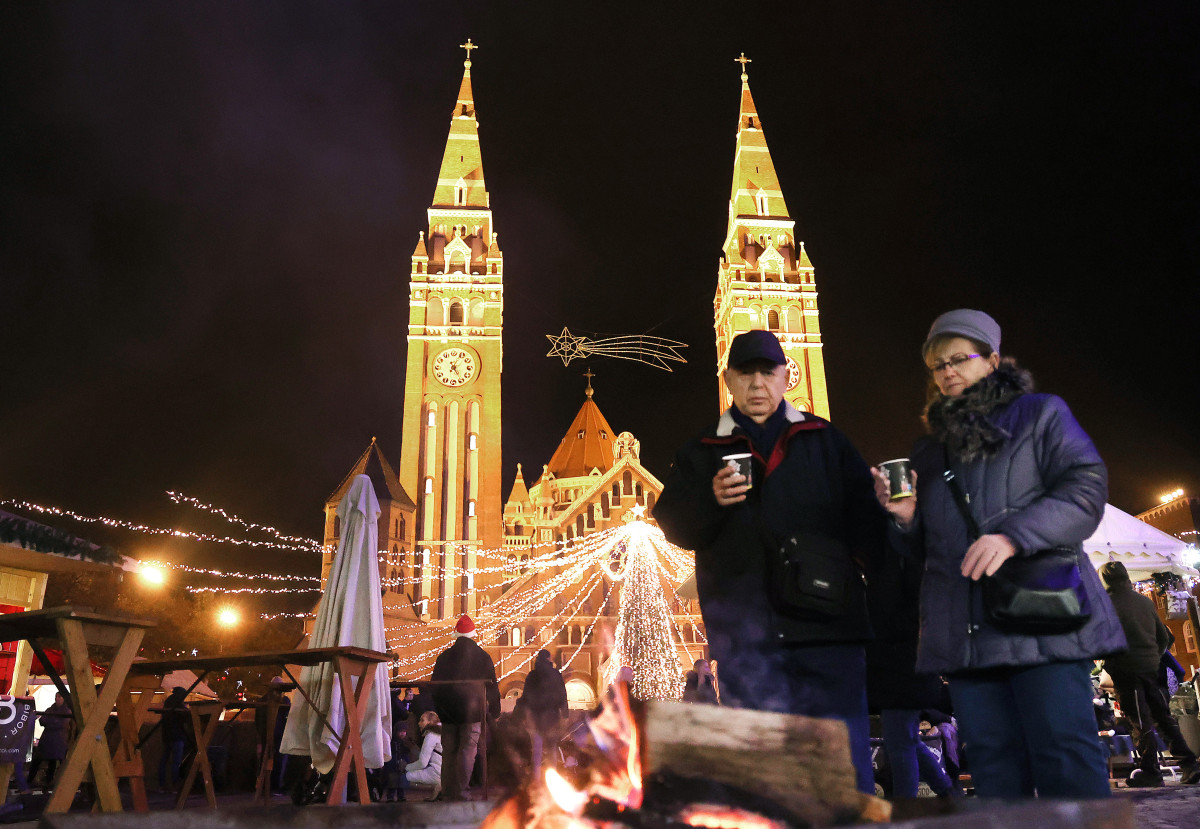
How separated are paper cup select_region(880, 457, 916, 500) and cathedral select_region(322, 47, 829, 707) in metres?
27.1

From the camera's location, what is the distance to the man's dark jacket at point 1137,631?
5824 mm

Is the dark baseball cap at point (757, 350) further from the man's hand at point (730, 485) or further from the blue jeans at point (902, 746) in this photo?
the blue jeans at point (902, 746)

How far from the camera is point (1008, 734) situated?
7.41ft

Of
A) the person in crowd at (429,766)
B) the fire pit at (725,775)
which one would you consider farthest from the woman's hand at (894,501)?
the person in crowd at (429,766)

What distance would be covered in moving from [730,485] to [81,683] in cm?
274

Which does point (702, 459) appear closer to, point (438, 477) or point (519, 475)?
point (438, 477)

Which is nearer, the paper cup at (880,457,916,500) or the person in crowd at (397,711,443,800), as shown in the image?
the paper cup at (880,457,916,500)

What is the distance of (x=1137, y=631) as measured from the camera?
5.82 meters

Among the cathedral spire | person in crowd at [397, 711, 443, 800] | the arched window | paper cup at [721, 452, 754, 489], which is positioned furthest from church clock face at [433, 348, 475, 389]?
paper cup at [721, 452, 754, 489]

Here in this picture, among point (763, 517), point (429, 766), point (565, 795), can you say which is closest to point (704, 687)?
point (429, 766)

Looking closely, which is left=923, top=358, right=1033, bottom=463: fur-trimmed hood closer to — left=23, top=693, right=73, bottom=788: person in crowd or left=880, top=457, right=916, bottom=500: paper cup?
left=880, top=457, right=916, bottom=500: paper cup

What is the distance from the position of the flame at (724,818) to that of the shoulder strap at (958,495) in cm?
116

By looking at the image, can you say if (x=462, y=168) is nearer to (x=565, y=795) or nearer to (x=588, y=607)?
(x=588, y=607)

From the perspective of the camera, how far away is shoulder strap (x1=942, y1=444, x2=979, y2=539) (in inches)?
93.7
